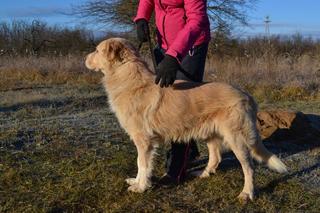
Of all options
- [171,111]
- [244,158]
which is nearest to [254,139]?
[244,158]

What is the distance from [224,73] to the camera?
14180 millimetres

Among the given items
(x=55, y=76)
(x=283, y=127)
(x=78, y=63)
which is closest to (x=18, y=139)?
(x=283, y=127)

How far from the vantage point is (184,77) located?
4.70 m

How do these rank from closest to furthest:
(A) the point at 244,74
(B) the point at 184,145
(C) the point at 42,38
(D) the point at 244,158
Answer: (D) the point at 244,158
(B) the point at 184,145
(A) the point at 244,74
(C) the point at 42,38

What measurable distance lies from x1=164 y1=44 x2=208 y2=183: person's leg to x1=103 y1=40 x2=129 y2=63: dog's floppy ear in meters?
0.59

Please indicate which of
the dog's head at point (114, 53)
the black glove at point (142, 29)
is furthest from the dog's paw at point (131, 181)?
the black glove at point (142, 29)

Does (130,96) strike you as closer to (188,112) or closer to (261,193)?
(188,112)

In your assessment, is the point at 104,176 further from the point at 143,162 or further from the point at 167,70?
the point at 167,70

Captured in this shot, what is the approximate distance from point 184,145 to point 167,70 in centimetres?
113

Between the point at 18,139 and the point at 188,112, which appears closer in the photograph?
the point at 188,112

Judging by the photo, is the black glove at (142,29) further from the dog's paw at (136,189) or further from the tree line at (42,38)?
the tree line at (42,38)

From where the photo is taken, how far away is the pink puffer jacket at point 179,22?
13.9 ft

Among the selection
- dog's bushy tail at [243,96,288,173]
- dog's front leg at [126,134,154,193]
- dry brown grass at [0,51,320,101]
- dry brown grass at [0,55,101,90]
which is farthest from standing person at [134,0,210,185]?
dry brown grass at [0,55,101,90]

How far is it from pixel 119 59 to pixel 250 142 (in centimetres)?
151
